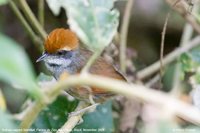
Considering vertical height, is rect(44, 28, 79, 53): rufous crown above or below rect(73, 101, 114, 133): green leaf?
above

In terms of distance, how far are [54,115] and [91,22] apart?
1.46m

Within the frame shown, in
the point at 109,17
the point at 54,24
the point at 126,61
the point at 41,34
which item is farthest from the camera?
the point at 54,24

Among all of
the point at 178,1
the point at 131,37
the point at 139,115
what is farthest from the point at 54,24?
the point at 178,1

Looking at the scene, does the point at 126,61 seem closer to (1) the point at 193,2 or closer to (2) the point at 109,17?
(1) the point at 193,2

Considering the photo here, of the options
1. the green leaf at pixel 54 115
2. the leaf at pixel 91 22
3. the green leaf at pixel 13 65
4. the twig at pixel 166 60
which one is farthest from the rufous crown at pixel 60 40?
the green leaf at pixel 13 65

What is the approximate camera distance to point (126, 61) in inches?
122

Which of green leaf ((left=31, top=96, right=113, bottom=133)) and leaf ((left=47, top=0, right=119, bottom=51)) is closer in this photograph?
leaf ((left=47, top=0, right=119, bottom=51))

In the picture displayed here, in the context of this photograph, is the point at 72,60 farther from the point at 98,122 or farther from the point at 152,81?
the point at 152,81

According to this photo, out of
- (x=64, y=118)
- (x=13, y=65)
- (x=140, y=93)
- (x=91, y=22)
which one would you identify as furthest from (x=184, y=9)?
(x=13, y=65)

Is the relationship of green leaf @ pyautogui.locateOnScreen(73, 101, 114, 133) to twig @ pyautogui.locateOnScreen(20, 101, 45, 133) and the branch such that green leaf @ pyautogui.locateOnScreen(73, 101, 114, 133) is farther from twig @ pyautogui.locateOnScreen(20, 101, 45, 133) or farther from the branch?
twig @ pyautogui.locateOnScreen(20, 101, 45, 133)

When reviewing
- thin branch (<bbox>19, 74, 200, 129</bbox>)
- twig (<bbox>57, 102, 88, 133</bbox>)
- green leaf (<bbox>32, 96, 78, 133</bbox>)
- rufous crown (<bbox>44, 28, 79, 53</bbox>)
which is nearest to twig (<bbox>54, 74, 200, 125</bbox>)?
thin branch (<bbox>19, 74, 200, 129</bbox>)

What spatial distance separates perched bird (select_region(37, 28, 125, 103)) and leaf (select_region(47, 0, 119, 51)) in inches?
43.2

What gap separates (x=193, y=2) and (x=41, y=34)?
0.94 meters

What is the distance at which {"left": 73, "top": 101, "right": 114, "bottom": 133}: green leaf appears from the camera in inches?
98.1
